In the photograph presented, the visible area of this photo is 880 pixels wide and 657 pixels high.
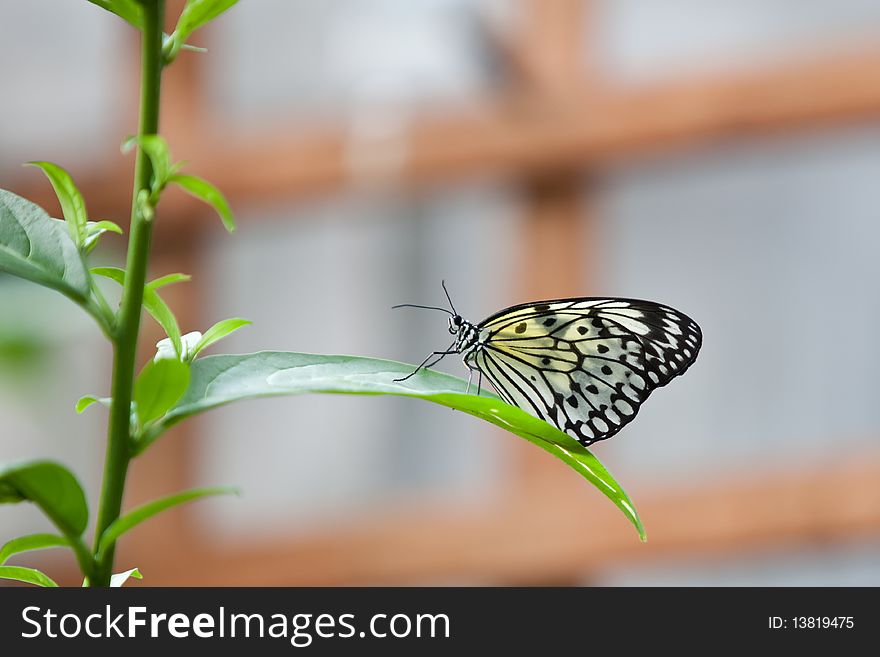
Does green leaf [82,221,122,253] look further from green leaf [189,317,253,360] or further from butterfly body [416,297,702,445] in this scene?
butterfly body [416,297,702,445]

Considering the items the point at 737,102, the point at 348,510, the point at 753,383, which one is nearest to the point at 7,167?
the point at 348,510

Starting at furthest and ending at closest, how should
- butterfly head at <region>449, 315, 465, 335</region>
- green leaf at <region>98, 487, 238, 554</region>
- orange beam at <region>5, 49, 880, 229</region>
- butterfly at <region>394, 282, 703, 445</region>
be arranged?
1. orange beam at <region>5, 49, 880, 229</region>
2. butterfly head at <region>449, 315, 465, 335</region>
3. butterfly at <region>394, 282, 703, 445</region>
4. green leaf at <region>98, 487, 238, 554</region>

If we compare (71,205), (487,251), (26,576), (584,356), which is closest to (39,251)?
(71,205)

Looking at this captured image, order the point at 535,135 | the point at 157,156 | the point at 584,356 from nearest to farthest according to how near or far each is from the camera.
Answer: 1. the point at 157,156
2. the point at 584,356
3. the point at 535,135

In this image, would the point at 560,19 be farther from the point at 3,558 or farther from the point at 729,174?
the point at 3,558

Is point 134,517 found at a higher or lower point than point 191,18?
lower

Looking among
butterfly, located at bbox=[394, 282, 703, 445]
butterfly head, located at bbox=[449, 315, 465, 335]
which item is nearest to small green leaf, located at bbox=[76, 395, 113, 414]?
butterfly, located at bbox=[394, 282, 703, 445]

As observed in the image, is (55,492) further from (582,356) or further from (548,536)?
(548,536)
